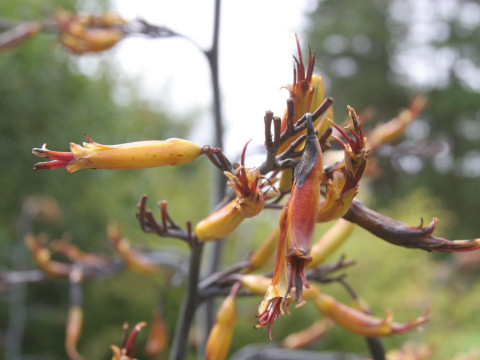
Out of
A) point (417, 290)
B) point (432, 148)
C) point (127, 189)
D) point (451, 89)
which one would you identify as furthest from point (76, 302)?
point (451, 89)

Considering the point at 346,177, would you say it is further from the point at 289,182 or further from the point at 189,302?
the point at 189,302

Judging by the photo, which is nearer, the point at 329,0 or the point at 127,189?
the point at 127,189

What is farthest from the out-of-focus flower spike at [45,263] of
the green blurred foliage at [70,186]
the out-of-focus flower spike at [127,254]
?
the green blurred foliage at [70,186]

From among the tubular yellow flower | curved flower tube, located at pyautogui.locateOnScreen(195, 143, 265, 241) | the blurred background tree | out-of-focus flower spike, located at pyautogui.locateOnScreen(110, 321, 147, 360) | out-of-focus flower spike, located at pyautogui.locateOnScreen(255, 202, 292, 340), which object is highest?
the tubular yellow flower

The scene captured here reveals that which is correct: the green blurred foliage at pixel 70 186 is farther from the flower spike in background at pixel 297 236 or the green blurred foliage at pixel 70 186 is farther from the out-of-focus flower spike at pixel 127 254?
the flower spike in background at pixel 297 236

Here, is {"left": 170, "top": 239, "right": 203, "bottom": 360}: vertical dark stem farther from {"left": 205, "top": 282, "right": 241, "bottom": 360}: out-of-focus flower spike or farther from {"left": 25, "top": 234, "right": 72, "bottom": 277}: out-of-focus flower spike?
{"left": 25, "top": 234, "right": 72, "bottom": 277}: out-of-focus flower spike

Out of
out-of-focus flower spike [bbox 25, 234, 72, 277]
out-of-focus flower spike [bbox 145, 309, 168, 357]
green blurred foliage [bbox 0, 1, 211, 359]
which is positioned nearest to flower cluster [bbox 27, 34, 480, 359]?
out-of-focus flower spike [bbox 145, 309, 168, 357]

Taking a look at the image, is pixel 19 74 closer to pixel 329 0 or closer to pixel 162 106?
pixel 162 106
